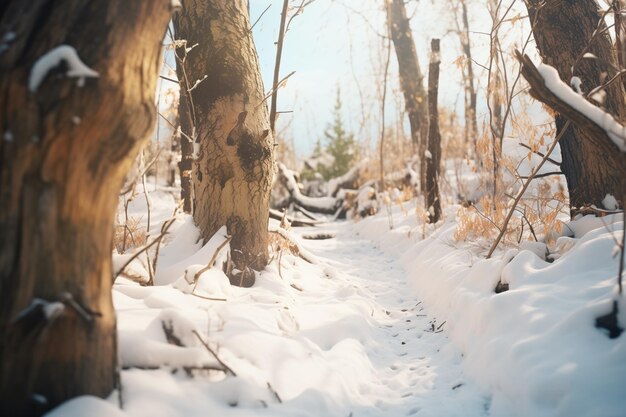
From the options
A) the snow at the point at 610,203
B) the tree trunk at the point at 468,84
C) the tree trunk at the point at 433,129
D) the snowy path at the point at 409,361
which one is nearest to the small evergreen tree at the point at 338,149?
the tree trunk at the point at 468,84

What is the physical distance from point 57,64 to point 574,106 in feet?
5.99

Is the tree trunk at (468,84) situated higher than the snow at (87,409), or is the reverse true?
the tree trunk at (468,84)

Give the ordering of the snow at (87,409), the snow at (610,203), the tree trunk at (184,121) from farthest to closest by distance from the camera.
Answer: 1. the tree trunk at (184,121)
2. the snow at (610,203)
3. the snow at (87,409)

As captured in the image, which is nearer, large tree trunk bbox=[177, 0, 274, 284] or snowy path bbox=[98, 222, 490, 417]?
snowy path bbox=[98, 222, 490, 417]

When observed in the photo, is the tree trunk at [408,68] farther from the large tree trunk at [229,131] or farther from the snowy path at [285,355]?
the snowy path at [285,355]

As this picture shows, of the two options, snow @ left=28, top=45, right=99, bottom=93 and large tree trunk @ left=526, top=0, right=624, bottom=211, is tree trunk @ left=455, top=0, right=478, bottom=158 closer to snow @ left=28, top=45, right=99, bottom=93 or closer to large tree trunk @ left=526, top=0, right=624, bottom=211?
large tree trunk @ left=526, top=0, right=624, bottom=211

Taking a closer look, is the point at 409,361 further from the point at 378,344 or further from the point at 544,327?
the point at 544,327

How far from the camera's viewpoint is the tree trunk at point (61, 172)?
1039 mm

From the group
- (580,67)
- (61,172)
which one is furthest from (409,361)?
(580,67)

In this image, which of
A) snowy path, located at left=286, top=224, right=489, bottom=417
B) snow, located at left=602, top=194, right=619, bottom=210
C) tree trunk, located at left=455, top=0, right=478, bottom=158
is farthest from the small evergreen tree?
snow, located at left=602, top=194, right=619, bottom=210

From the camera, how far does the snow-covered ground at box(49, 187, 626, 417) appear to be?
4.83 ft

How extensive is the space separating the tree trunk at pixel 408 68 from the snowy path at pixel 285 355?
608 centimetres

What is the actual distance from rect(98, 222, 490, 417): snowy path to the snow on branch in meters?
1.21

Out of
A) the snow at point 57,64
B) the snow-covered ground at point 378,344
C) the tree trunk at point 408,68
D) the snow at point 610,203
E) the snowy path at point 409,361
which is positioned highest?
the tree trunk at point 408,68
